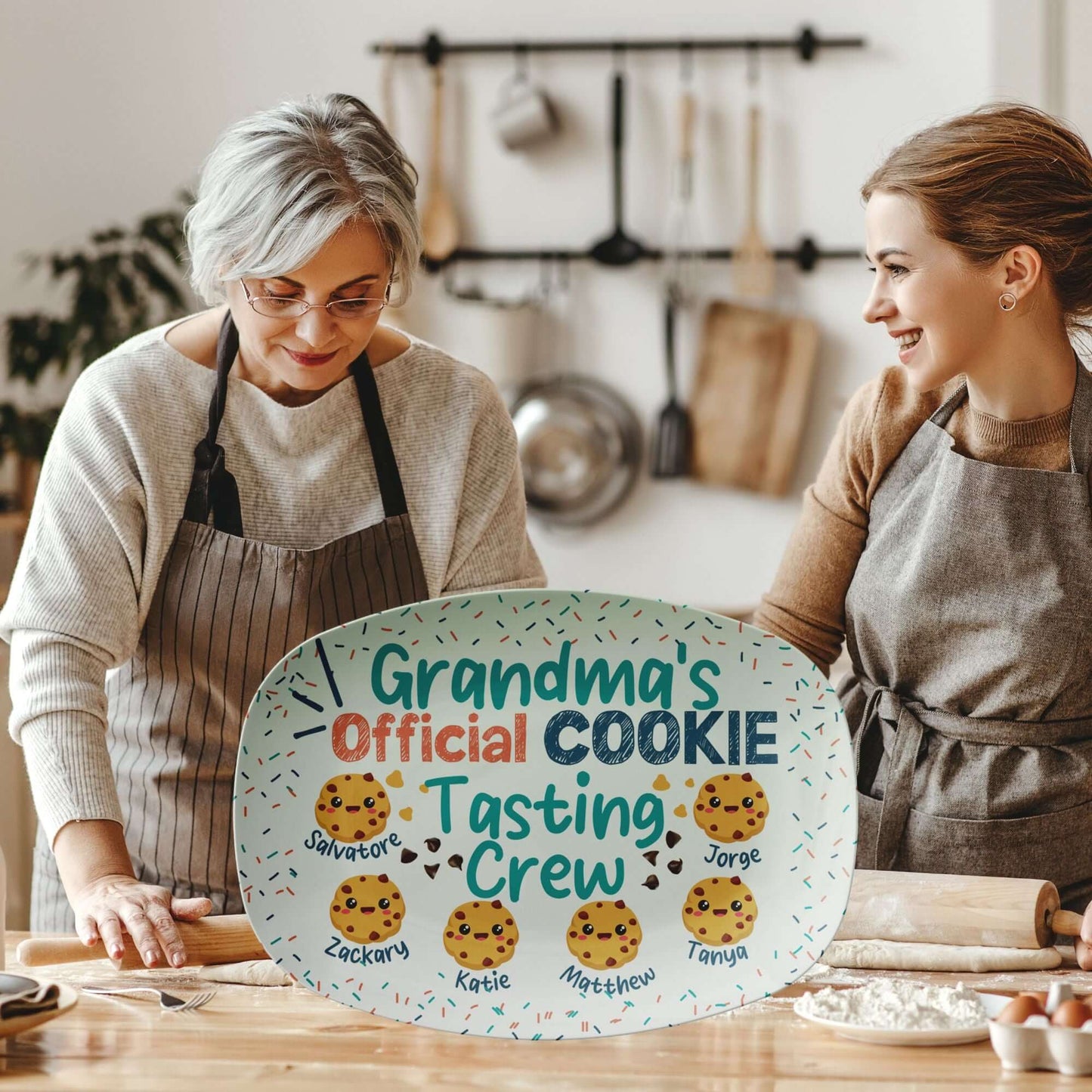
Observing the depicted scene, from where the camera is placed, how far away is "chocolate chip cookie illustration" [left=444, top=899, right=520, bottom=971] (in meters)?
0.85

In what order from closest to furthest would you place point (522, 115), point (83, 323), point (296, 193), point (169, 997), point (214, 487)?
point (169, 997) < point (296, 193) < point (214, 487) < point (83, 323) < point (522, 115)

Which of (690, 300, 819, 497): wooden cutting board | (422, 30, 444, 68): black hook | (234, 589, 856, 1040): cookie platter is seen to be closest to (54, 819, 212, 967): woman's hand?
(234, 589, 856, 1040): cookie platter

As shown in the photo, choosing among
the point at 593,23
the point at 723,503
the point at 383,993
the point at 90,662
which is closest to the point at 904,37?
the point at 593,23

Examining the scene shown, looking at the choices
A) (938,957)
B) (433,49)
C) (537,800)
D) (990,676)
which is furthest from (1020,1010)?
(433,49)

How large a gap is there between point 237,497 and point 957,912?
688 mm

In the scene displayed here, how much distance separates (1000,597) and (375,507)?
1.81 ft

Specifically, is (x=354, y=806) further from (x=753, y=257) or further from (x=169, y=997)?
(x=753, y=257)

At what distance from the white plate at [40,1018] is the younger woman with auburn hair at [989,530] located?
0.69 metres

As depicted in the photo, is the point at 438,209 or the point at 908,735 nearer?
the point at 908,735

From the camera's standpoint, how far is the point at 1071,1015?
2.55 feet

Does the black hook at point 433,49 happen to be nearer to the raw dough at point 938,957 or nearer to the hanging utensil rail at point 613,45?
the hanging utensil rail at point 613,45

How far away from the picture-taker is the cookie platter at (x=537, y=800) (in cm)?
85

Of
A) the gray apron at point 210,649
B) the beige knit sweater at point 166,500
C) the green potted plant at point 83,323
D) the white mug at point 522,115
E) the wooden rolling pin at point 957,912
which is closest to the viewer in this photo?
the wooden rolling pin at point 957,912

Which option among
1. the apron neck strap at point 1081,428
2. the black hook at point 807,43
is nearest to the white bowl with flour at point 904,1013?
the apron neck strap at point 1081,428
